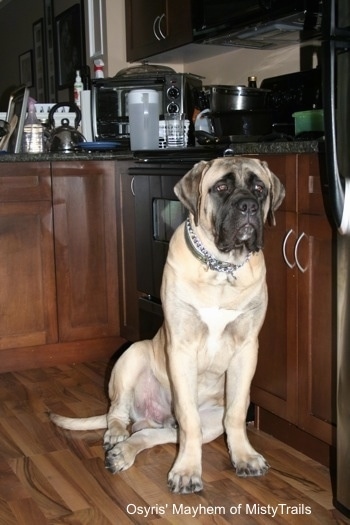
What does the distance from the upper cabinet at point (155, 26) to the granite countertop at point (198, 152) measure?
767 millimetres

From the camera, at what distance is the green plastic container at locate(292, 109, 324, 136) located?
7.61ft

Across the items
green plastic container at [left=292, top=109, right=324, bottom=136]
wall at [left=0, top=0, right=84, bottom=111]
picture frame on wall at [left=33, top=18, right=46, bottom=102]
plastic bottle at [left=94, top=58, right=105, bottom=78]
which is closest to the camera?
green plastic container at [left=292, top=109, right=324, bottom=136]

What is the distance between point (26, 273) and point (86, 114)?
125cm

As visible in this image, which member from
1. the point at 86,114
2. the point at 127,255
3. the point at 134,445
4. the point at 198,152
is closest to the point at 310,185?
the point at 198,152

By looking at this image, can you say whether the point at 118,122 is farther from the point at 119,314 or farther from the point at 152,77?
the point at 119,314

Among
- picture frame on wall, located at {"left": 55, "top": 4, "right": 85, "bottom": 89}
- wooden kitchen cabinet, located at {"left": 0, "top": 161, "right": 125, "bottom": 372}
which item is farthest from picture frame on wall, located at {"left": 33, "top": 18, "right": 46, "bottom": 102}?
wooden kitchen cabinet, located at {"left": 0, "top": 161, "right": 125, "bottom": 372}

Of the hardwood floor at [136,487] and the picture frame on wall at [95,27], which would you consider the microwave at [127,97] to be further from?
the hardwood floor at [136,487]

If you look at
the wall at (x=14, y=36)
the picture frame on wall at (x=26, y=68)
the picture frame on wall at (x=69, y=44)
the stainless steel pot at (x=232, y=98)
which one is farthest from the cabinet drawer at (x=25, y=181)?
the picture frame on wall at (x=26, y=68)

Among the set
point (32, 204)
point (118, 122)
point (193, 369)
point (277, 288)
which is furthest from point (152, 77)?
point (193, 369)

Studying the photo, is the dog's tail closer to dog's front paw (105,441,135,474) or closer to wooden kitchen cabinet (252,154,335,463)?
dog's front paw (105,441,135,474)

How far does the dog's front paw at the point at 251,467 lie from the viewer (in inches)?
76.4

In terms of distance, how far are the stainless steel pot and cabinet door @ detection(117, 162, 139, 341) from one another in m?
0.49

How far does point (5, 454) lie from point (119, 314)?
47.2 inches

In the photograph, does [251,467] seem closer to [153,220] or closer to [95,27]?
[153,220]
